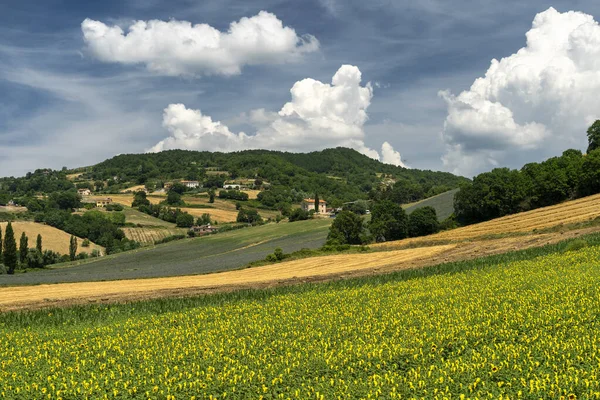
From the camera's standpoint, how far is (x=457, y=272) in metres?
37.3

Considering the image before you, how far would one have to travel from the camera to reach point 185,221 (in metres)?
189

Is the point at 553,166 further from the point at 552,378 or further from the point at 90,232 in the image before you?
the point at 90,232

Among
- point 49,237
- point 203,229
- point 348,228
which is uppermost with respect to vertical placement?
point 49,237

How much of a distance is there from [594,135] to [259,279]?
378 feet

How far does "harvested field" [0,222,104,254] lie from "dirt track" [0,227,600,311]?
9499 centimetres

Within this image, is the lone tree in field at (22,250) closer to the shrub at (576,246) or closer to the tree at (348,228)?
the tree at (348,228)

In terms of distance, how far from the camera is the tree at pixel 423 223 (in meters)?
95.2

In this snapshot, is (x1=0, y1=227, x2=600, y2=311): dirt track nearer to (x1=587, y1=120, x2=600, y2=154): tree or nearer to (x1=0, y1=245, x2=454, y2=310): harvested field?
(x1=0, y1=245, x2=454, y2=310): harvested field

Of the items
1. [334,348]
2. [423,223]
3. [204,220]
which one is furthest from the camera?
[204,220]

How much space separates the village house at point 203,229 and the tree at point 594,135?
115 m

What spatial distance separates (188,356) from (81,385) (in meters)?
3.78

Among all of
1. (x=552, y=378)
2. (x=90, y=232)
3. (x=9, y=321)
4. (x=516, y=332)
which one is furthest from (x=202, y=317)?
(x=90, y=232)

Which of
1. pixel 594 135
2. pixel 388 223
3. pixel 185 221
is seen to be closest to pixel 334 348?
pixel 388 223

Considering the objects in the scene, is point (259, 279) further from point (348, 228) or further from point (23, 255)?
point (23, 255)
